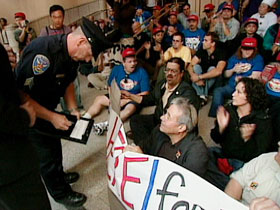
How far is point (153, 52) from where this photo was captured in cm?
413

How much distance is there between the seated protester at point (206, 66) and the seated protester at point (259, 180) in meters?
2.01

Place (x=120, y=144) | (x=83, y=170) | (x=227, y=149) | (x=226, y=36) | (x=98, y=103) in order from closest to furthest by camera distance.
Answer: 1. (x=120, y=144)
2. (x=227, y=149)
3. (x=83, y=170)
4. (x=98, y=103)
5. (x=226, y=36)

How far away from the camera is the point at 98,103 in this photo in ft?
11.2

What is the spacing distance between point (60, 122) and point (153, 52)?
2.79 metres

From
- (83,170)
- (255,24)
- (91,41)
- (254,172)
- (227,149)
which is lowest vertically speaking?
(83,170)

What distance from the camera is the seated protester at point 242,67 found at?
301 centimetres

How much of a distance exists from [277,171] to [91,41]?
45.8 inches

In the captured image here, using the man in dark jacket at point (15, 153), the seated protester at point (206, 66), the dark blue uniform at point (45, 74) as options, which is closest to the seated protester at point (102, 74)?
the seated protester at point (206, 66)

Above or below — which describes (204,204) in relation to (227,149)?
above

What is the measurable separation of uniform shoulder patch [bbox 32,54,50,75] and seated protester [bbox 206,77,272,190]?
1.29 m

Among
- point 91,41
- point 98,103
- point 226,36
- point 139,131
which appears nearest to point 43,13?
point 98,103

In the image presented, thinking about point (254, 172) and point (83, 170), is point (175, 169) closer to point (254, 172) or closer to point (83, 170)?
point (254, 172)

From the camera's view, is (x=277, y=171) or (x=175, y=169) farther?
(x=277, y=171)

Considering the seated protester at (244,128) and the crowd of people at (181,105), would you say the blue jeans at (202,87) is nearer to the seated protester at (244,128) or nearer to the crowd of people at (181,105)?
the crowd of people at (181,105)
